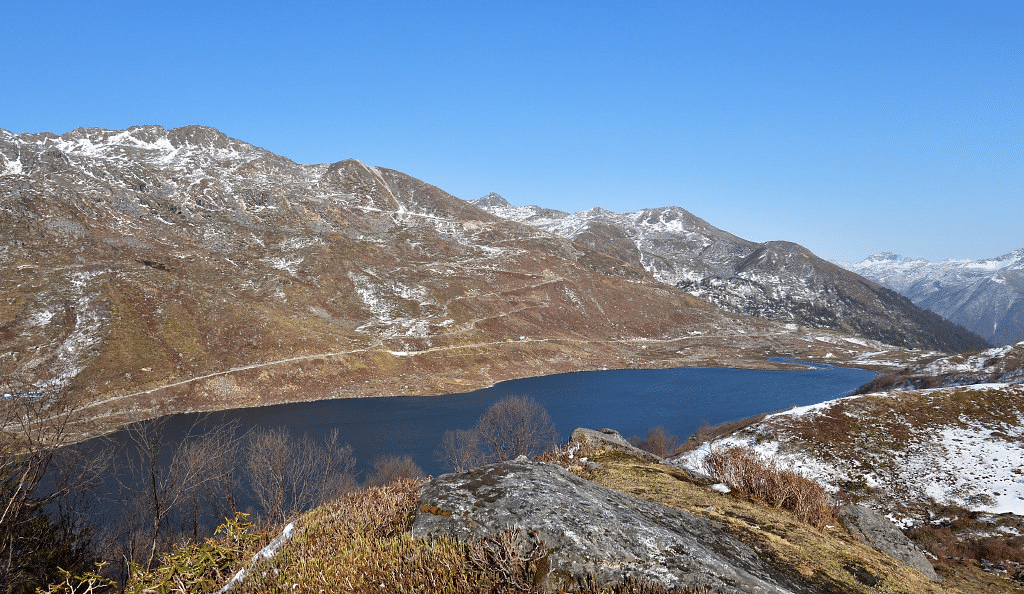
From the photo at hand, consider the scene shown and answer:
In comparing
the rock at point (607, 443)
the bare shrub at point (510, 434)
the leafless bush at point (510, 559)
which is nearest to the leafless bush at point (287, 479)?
the bare shrub at point (510, 434)

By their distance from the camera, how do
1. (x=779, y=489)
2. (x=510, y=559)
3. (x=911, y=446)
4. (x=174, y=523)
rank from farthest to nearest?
1. (x=174, y=523)
2. (x=911, y=446)
3. (x=779, y=489)
4. (x=510, y=559)

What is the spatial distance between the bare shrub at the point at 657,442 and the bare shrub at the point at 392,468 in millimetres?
33879

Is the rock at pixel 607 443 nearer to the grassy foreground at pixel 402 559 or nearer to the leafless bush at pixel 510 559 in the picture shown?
the grassy foreground at pixel 402 559

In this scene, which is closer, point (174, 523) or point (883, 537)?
point (883, 537)

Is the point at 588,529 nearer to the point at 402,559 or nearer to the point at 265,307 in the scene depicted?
the point at 402,559

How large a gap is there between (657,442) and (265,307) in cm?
9958

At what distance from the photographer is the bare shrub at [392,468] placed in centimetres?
5308

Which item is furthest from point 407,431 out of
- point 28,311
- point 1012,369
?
point 1012,369

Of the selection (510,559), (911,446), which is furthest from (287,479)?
(911,446)

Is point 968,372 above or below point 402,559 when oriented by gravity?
below

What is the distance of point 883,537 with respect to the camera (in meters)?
14.1

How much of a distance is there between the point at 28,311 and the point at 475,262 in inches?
4979

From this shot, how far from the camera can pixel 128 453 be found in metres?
59.7

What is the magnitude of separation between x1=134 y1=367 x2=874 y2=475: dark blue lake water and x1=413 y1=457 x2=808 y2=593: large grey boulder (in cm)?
5350
